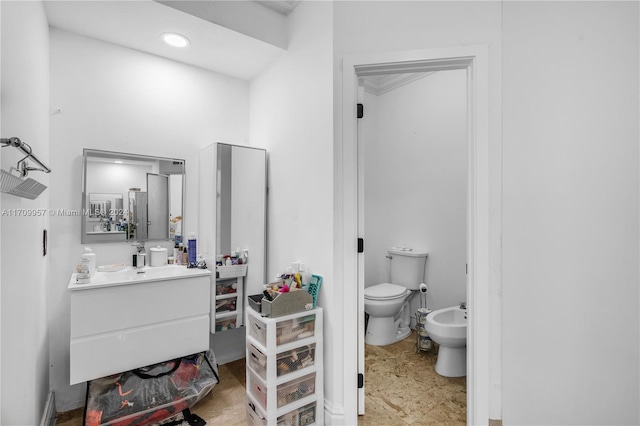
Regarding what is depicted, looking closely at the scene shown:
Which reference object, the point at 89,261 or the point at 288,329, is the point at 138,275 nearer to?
the point at 89,261

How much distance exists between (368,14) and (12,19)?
58.6 inches

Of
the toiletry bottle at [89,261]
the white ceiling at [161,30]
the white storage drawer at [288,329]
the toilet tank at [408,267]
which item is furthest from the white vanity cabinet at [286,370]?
the white ceiling at [161,30]

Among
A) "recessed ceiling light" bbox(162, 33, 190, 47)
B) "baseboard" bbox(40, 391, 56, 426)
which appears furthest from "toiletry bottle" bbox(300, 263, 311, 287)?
"recessed ceiling light" bbox(162, 33, 190, 47)

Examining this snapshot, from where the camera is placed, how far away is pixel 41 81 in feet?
5.47

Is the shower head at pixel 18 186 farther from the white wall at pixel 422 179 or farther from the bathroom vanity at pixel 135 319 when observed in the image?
the white wall at pixel 422 179

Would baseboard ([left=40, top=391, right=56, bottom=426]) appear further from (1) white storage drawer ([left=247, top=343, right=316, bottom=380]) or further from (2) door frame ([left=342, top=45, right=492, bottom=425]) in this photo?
(2) door frame ([left=342, top=45, right=492, bottom=425])

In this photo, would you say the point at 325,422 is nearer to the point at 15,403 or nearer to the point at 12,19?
the point at 15,403

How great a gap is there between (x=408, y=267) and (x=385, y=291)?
0.36 meters

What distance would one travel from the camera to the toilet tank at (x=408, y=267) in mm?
3000

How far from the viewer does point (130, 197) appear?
85.3 inches

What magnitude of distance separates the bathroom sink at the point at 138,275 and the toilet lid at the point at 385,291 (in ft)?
4.57

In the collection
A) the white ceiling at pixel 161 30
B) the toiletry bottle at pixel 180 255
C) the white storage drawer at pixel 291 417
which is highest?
the white ceiling at pixel 161 30

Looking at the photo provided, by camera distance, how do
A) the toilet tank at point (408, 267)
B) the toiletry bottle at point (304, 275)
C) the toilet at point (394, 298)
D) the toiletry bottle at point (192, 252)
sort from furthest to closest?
the toilet tank at point (408, 267), the toilet at point (394, 298), the toiletry bottle at point (192, 252), the toiletry bottle at point (304, 275)

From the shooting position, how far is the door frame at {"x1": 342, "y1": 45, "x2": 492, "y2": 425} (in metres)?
1.54
